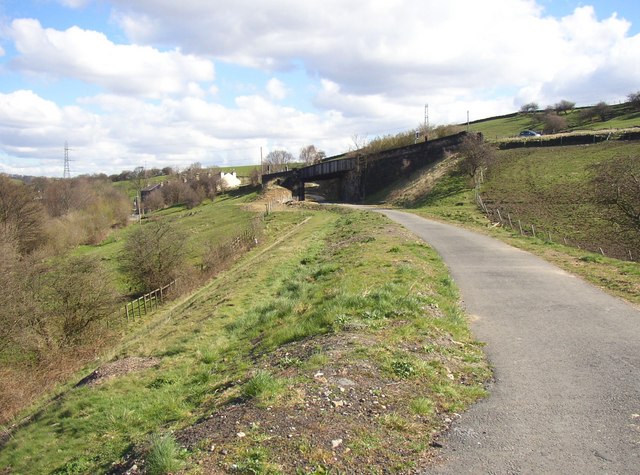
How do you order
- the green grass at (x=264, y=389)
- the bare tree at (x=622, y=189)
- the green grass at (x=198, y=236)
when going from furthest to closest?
the green grass at (x=198, y=236)
the bare tree at (x=622, y=189)
the green grass at (x=264, y=389)

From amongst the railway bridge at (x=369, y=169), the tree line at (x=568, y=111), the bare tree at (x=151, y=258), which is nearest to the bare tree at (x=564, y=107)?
the tree line at (x=568, y=111)

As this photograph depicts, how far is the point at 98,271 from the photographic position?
21.4 metres

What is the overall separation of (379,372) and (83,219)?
194 ft

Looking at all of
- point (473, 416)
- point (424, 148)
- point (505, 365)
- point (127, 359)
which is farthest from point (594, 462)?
point (424, 148)

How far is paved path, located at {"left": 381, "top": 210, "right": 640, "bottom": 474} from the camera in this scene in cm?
510

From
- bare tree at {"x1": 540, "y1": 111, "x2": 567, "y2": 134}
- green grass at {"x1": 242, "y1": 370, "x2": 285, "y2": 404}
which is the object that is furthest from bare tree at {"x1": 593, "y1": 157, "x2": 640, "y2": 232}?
bare tree at {"x1": 540, "y1": 111, "x2": 567, "y2": 134}

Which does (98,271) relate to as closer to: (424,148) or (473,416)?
(473,416)

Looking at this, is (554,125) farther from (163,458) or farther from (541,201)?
(163,458)

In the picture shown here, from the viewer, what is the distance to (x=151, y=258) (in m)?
28.3

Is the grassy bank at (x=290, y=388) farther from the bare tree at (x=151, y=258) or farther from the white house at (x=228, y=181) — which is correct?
the white house at (x=228, y=181)

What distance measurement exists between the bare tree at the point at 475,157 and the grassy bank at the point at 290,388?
32330 mm

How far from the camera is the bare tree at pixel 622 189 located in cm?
2234

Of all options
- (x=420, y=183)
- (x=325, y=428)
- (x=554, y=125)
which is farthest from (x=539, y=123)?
(x=325, y=428)

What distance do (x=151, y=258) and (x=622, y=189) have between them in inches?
1002
